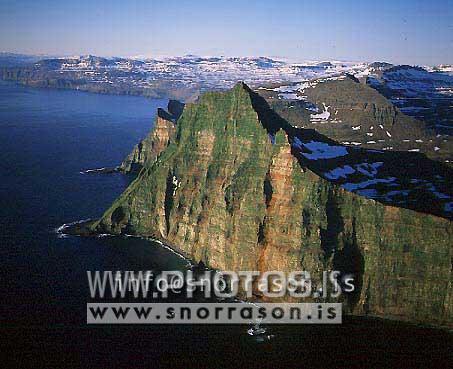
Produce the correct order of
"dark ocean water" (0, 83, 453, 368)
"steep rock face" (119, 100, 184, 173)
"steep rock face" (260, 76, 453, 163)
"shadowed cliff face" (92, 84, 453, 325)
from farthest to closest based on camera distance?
"steep rock face" (260, 76, 453, 163)
"steep rock face" (119, 100, 184, 173)
"shadowed cliff face" (92, 84, 453, 325)
"dark ocean water" (0, 83, 453, 368)

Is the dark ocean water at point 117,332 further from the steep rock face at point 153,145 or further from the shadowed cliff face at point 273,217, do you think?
the steep rock face at point 153,145

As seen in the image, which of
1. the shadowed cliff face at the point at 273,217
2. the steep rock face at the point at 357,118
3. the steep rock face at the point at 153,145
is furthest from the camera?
the steep rock face at the point at 357,118

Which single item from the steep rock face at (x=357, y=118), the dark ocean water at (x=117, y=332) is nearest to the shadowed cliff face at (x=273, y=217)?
the dark ocean water at (x=117, y=332)

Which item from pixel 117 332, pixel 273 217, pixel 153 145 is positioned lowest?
pixel 117 332

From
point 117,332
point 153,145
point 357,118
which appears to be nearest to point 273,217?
point 117,332

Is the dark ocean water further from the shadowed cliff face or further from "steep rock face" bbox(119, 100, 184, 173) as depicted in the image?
"steep rock face" bbox(119, 100, 184, 173)

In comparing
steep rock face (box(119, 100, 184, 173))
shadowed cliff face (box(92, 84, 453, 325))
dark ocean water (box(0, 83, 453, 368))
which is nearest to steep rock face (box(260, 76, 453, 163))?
steep rock face (box(119, 100, 184, 173))

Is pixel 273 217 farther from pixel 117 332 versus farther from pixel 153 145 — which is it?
pixel 153 145
